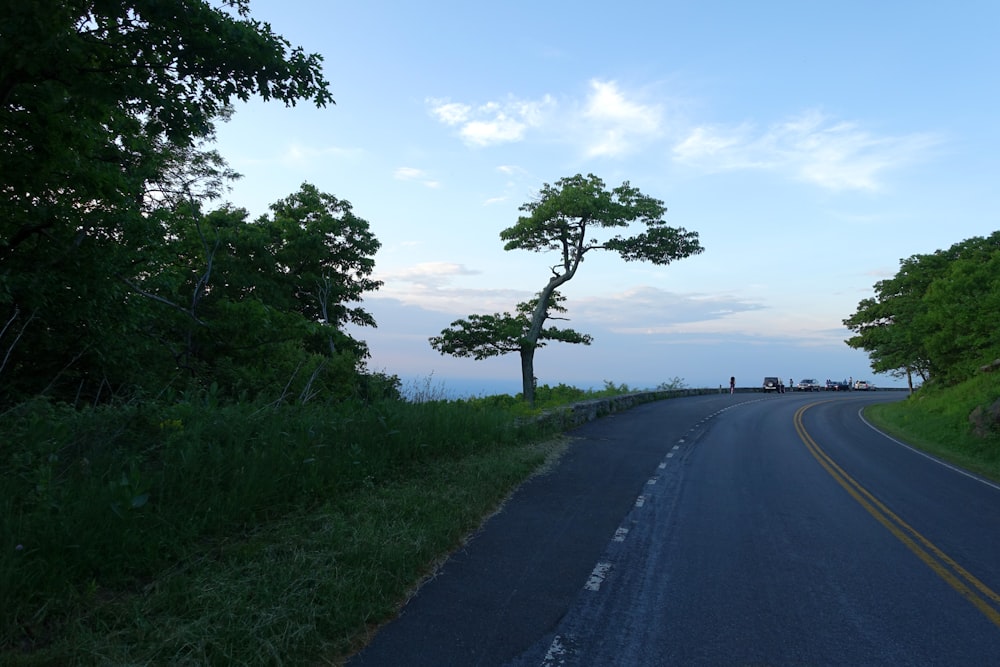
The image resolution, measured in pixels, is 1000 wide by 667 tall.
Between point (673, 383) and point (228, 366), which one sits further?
point (673, 383)

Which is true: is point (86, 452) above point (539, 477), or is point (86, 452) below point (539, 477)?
above

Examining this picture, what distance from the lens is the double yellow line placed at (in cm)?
514

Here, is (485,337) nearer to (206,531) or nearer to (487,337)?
(487,337)

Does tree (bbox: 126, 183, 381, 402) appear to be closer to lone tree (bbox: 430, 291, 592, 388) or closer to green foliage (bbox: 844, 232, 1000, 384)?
lone tree (bbox: 430, 291, 592, 388)

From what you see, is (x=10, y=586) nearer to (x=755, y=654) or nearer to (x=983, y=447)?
(x=755, y=654)

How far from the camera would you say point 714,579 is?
5480 mm

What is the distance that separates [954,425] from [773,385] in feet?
145

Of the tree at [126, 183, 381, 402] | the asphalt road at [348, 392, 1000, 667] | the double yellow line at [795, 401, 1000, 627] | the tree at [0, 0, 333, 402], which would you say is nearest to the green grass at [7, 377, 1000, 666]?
the asphalt road at [348, 392, 1000, 667]

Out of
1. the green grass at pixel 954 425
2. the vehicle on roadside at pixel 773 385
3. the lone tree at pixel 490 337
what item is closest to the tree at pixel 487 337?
the lone tree at pixel 490 337

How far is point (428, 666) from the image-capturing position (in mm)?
3762

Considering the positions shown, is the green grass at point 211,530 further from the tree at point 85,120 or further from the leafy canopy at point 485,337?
the leafy canopy at point 485,337

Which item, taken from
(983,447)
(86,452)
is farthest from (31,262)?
(983,447)

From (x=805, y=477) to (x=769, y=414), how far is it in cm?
1928

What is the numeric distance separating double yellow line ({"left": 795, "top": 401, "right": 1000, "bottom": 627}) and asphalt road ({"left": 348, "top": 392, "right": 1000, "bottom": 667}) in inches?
1.0
